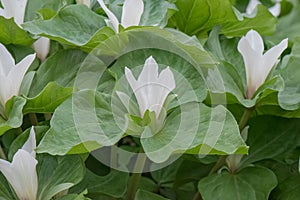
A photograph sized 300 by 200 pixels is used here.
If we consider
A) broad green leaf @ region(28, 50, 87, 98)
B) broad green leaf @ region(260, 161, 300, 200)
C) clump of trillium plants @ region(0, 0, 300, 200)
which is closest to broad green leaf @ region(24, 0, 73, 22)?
clump of trillium plants @ region(0, 0, 300, 200)

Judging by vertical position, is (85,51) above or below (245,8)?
above

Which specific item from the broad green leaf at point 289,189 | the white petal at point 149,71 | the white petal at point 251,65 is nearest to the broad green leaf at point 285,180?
the broad green leaf at point 289,189

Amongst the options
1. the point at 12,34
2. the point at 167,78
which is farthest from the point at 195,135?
the point at 12,34

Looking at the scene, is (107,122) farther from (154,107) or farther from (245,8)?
(245,8)

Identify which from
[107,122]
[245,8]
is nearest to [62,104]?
[107,122]

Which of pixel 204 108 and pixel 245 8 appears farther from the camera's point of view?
pixel 245 8

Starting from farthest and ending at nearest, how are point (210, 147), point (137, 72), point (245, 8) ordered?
point (245, 8) < point (137, 72) < point (210, 147)

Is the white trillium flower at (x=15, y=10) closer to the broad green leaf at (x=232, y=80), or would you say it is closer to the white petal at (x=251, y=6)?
the broad green leaf at (x=232, y=80)
